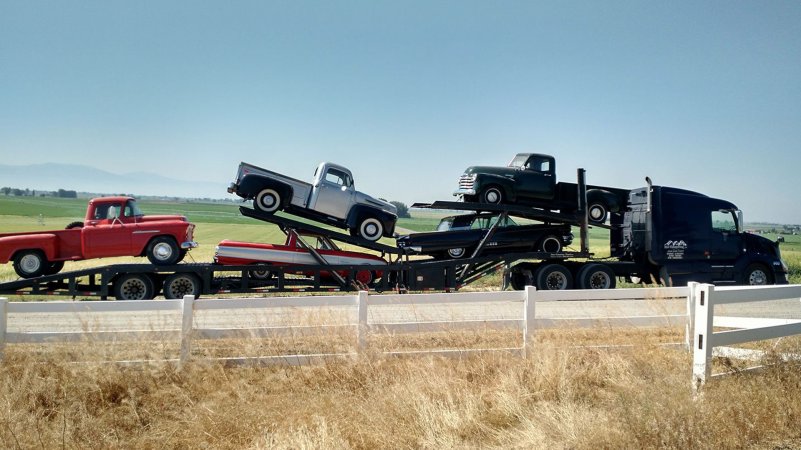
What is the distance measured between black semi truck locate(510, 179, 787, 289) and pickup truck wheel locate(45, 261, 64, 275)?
38.8ft

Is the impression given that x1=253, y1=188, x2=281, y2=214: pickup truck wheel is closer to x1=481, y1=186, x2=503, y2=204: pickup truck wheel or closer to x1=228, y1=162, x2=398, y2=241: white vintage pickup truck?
x1=228, y1=162, x2=398, y2=241: white vintage pickup truck

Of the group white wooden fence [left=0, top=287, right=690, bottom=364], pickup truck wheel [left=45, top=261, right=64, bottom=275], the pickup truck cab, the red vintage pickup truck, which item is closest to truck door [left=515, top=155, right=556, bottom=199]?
the pickup truck cab

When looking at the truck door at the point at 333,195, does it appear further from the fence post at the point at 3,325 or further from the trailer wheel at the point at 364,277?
the fence post at the point at 3,325

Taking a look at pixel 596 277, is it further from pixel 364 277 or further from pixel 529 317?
pixel 529 317

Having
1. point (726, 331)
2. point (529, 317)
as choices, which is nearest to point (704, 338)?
point (726, 331)

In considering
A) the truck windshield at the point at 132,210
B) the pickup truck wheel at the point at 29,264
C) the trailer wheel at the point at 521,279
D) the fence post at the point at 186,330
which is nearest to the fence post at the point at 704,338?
the fence post at the point at 186,330

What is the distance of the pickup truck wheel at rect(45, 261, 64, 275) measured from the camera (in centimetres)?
1464

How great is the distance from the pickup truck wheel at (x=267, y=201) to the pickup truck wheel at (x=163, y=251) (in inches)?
86.0

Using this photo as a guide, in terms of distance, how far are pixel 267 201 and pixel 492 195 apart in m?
5.90

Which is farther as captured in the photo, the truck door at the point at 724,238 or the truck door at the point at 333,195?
the truck door at the point at 724,238

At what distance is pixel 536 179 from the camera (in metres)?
16.8

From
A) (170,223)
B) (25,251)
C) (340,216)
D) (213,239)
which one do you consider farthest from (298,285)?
(213,239)

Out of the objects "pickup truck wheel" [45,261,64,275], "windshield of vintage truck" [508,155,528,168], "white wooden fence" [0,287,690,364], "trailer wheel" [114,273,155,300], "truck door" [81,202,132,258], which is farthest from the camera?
"windshield of vintage truck" [508,155,528,168]

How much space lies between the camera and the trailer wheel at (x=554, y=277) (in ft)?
55.4
